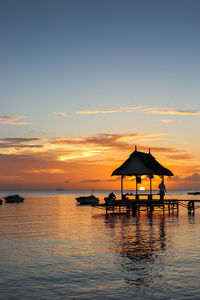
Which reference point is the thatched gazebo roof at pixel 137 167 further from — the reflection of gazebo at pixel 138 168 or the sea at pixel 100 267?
the sea at pixel 100 267

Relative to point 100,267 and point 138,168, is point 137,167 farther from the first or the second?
point 100,267

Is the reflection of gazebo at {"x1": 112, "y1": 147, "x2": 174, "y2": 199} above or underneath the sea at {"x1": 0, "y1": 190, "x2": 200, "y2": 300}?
above

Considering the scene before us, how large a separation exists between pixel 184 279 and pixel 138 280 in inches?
64.9

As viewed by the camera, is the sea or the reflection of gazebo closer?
the sea

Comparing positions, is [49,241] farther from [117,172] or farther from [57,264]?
[117,172]

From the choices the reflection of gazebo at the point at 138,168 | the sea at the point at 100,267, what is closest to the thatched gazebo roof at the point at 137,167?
the reflection of gazebo at the point at 138,168

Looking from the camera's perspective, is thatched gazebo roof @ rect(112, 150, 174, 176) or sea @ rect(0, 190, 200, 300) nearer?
sea @ rect(0, 190, 200, 300)

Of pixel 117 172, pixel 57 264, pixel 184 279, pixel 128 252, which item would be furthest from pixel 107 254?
pixel 117 172

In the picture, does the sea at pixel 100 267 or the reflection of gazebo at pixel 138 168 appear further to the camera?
the reflection of gazebo at pixel 138 168

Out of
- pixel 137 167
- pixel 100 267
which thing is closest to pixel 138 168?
pixel 137 167

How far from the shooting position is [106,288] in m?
11.9

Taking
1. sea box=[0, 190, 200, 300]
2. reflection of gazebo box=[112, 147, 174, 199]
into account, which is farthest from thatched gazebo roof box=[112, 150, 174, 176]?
sea box=[0, 190, 200, 300]

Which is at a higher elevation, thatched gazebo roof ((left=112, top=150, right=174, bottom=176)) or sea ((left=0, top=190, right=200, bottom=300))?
thatched gazebo roof ((left=112, top=150, right=174, bottom=176))

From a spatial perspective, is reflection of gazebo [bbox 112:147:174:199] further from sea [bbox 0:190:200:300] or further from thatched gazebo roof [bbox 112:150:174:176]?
sea [bbox 0:190:200:300]
